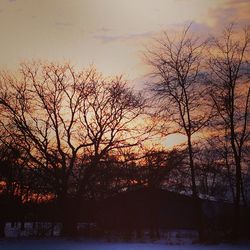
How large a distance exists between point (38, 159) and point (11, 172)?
9.80ft

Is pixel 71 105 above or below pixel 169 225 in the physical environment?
above

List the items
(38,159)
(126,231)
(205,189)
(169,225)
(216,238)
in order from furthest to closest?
(205,189) < (169,225) < (126,231) < (38,159) < (216,238)

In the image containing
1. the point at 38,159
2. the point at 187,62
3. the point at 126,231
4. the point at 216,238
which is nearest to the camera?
the point at 216,238

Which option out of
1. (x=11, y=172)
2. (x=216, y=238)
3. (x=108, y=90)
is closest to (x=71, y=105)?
(x=108, y=90)

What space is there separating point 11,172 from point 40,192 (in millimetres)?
3065

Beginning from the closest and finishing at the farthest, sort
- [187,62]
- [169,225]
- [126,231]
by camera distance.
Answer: [187,62] < [126,231] < [169,225]

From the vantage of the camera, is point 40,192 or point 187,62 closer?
point 187,62

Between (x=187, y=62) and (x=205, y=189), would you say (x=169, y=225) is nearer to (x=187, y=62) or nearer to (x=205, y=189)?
(x=187, y=62)

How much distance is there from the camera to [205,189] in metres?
75.5

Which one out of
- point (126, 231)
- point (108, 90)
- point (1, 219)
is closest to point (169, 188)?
point (126, 231)

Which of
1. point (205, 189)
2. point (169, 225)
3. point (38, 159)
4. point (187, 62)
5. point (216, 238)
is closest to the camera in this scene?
point (216, 238)

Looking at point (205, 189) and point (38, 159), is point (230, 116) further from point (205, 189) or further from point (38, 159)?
point (205, 189)

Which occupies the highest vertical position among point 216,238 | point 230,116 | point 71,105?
point 71,105

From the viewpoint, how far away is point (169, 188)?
1914 inches
